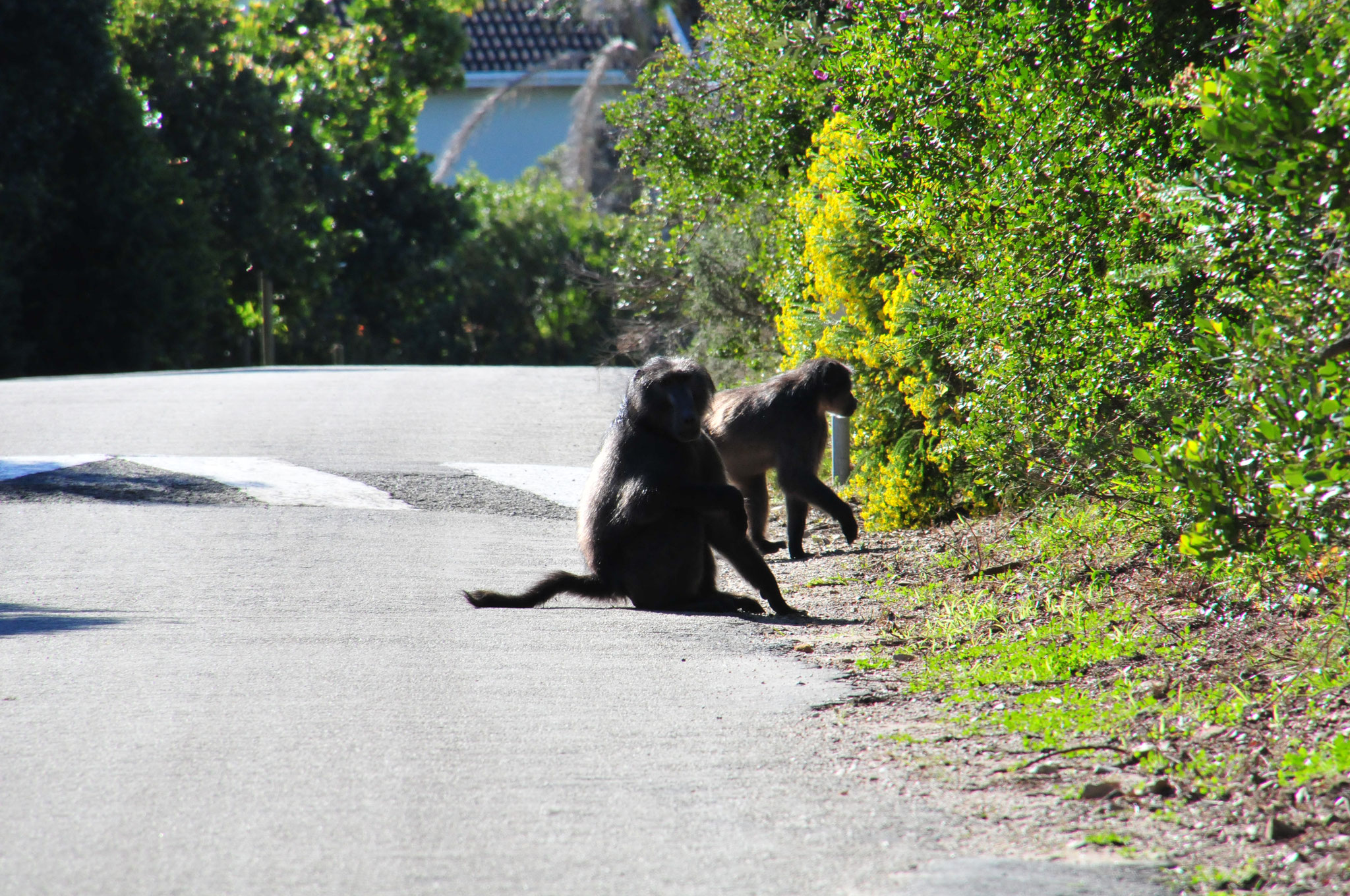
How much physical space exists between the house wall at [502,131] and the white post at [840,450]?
33.2 meters

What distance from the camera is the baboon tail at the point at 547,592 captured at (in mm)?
7117

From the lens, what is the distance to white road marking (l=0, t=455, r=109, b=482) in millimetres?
11016

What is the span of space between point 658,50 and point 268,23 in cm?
2233

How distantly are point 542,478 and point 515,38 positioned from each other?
3143 cm

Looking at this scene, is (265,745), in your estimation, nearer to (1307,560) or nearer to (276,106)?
(1307,560)

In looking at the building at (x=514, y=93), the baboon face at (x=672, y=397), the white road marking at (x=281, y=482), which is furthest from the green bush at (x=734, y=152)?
Result: the building at (x=514, y=93)

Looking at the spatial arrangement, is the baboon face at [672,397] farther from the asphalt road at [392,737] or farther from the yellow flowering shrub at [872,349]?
the yellow flowering shrub at [872,349]

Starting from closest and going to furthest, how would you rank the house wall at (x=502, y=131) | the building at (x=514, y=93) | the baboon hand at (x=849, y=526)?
the baboon hand at (x=849, y=526), the building at (x=514, y=93), the house wall at (x=502, y=131)

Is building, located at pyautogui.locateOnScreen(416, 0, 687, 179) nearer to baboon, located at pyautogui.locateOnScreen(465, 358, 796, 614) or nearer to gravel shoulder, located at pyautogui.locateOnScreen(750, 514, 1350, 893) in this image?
baboon, located at pyautogui.locateOnScreen(465, 358, 796, 614)

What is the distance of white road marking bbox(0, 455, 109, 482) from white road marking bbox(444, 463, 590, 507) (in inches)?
111

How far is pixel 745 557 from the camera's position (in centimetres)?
734

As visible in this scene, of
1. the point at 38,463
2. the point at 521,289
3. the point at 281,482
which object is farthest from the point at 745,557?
the point at 521,289

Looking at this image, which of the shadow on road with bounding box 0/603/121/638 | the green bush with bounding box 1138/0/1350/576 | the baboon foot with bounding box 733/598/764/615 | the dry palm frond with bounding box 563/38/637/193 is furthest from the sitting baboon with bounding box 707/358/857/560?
the dry palm frond with bounding box 563/38/637/193

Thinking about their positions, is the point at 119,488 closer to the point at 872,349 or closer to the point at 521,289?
the point at 872,349
